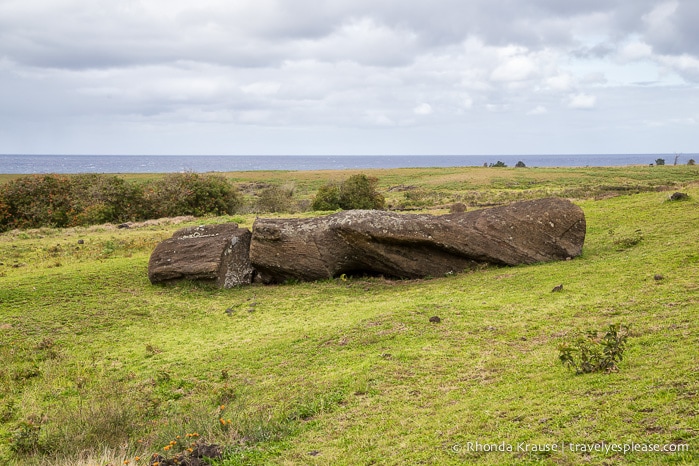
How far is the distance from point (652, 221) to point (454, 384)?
18.3 metres

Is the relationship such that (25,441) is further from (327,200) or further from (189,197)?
(327,200)

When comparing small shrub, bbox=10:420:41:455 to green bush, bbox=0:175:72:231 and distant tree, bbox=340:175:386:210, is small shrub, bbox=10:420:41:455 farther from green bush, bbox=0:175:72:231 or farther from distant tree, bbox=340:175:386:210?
distant tree, bbox=340:175:386:210

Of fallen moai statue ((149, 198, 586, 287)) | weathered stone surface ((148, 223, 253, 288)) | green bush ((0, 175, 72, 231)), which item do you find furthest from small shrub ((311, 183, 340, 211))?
fallen moai statue ((149, 198, 586, 287))

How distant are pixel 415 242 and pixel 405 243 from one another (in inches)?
15.2

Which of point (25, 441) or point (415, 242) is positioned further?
point (415, 242)

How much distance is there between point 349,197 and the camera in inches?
1801

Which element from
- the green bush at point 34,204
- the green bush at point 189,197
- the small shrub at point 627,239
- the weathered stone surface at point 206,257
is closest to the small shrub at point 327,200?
the green bush at point 189,197

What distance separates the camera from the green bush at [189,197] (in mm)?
43438

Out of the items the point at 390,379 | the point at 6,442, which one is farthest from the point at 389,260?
the point at 6,442

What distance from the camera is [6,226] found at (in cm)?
4134

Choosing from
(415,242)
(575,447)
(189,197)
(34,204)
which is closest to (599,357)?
(575,447)

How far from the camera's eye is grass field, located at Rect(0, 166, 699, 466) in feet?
24.0

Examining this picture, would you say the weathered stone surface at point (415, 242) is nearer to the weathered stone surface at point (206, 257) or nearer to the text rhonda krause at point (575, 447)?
the weathered stone surface at point (206, 257)

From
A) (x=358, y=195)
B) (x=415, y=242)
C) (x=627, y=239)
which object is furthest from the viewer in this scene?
(x=358, y=195)
